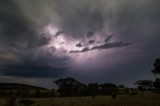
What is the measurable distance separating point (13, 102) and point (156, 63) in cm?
6842

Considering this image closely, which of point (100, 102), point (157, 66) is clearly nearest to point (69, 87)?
point (157, 66)

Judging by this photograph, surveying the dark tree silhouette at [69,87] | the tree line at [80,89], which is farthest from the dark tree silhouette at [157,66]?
the dark tree silhouette at [69,87]

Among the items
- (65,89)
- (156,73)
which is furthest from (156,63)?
(65,89)

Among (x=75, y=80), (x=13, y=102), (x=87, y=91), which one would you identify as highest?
(x=75, y=80)

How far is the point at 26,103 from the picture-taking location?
5188 centimetres

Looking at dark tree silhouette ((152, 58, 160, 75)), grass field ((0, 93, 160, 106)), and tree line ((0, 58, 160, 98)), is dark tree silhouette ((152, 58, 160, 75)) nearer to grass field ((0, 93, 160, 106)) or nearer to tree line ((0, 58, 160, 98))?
tree line ((0, 58, 160, 98))

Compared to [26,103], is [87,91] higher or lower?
higher

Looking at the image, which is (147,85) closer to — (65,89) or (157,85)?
(157,85)

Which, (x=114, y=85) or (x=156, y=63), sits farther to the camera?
(x=114, y=85)

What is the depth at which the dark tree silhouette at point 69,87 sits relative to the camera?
111 meters

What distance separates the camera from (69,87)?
116000 millimetres

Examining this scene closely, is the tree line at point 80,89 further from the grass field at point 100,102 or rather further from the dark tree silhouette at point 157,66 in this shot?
the grass field at point 100,102

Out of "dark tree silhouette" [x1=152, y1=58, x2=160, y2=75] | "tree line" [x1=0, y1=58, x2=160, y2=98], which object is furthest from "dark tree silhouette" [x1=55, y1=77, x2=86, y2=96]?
"dark tree silhouette" [x1=152, y1=58, x2=160, y2=75]

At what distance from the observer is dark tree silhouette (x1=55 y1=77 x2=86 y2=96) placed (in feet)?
364
